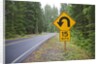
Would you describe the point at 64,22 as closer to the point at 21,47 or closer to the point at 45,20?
the point at 45,20

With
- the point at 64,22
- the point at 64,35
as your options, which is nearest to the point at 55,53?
the point at 64,35

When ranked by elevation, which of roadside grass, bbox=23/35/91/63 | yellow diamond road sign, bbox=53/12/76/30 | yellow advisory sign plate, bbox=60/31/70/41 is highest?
yellow diamond road sign, bbox=53/12/76/30

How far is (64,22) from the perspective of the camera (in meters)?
2.45

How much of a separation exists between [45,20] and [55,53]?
482 mm

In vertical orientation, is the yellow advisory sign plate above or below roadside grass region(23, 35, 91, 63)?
above

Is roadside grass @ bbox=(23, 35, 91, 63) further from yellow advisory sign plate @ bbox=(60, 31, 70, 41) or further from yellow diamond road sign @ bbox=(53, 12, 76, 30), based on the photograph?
yellow diamond road sign @ bbox=(53, 12, 76, 30)

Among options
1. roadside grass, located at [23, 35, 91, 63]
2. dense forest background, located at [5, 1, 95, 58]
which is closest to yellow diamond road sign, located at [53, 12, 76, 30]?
dense forest background, located at [5, 1, 95, 58]

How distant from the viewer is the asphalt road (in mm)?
2260

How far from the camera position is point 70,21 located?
8.10ft

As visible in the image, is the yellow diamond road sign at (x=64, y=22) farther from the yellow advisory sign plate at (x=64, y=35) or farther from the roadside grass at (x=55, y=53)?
the roadside grass at (x=55, y=53)

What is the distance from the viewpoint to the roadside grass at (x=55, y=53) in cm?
238

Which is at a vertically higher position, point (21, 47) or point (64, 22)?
point (64, 22)

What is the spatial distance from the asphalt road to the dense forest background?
88mm
